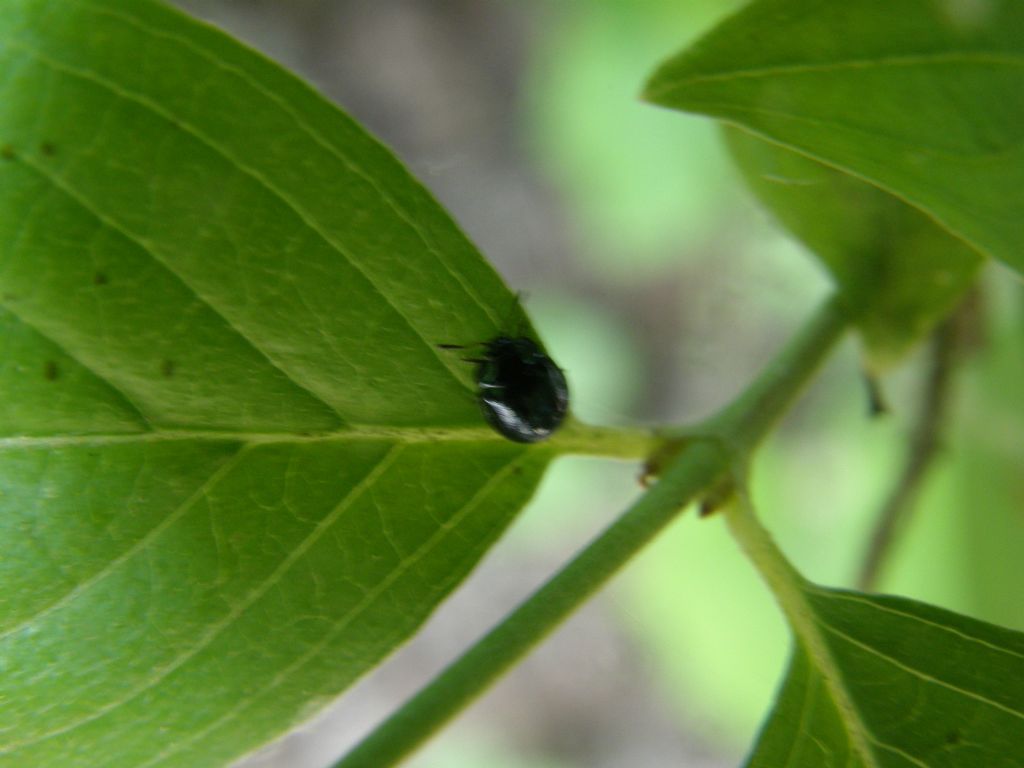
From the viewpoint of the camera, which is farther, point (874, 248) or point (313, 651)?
point (874, 248)

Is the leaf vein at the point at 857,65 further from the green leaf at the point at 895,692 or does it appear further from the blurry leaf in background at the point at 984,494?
the blurry leaf in background at the point at 984,494

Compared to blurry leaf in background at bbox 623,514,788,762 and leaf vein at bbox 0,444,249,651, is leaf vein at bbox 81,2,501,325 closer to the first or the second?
leaf vein at bbox 0,444,249,651

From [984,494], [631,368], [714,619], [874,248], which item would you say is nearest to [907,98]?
[874,248]

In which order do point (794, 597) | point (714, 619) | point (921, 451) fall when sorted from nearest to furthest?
point (794, 597)
point (921, 451)
point (714, 619)

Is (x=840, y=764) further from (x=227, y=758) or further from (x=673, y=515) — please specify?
(x=227, y=758)

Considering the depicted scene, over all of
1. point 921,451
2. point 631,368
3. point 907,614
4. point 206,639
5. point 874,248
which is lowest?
point 206,639

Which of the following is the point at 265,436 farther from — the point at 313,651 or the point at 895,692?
the point at 895,692

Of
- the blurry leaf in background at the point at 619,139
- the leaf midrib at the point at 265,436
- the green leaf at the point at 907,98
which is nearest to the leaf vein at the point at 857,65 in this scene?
the green leaf at the point at 907,98
